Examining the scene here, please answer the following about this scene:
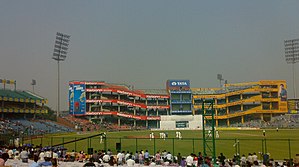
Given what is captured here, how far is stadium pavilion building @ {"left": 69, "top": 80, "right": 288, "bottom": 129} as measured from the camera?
10381cm

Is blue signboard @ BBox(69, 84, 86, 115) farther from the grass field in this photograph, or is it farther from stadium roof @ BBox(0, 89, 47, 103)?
the grass field

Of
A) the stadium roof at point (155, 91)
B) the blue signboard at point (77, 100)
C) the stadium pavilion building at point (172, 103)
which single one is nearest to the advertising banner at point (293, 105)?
the stadium pavilion building at point (172, 103)

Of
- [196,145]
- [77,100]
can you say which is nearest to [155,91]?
[77,100]

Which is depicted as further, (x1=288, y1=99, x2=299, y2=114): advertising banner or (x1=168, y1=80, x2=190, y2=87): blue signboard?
(x1=168, y1=80, x2=190, y2=87): blue signboard

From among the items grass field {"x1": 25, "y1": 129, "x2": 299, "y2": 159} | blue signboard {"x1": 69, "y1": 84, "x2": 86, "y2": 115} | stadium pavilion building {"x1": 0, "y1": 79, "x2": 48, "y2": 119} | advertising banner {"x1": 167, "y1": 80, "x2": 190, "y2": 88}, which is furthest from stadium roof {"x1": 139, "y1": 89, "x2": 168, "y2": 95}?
grass field {"x1": 25, "y1": 129, "x2": 299, "y2": 159}

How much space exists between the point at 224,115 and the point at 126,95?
35.0m

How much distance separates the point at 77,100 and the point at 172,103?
33.5m

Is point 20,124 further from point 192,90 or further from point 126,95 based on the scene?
point 192,90

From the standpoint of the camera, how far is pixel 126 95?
370 ft

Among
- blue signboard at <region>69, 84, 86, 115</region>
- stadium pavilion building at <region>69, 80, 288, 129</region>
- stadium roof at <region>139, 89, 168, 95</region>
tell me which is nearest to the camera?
blue signboard at <region>69, 84, 86, 115</region>

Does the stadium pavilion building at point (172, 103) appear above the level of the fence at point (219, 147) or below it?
above

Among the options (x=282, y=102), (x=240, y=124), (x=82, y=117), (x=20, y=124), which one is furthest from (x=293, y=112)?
(x=20, y=124)

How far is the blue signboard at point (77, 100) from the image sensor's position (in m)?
101

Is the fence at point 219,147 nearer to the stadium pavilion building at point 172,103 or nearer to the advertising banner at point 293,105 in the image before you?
the stadium pavilion building at point 172,103
